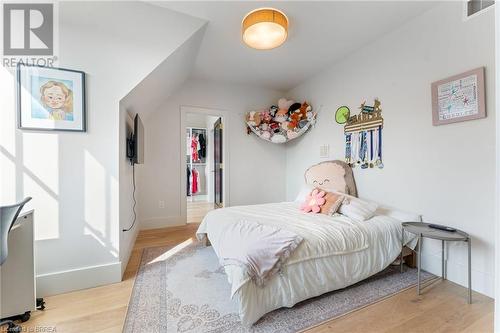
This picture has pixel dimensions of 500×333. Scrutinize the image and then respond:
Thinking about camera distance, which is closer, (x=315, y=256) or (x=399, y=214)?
(x=315, y=256)

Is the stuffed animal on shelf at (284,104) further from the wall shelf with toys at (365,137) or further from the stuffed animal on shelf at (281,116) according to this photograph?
the wall shelf with toys at (365,137)

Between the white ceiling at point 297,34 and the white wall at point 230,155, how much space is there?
1.26 feet

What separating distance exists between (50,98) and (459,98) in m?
3.42

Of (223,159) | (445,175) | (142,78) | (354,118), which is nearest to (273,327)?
(445,175)

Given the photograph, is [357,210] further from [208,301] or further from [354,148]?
[208,301]

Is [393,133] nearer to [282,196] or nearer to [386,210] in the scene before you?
[386,210]

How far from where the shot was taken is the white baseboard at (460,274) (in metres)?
1.68

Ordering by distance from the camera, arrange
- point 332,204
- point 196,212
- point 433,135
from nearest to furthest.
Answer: point 433,135
point 332,204
point 196,212

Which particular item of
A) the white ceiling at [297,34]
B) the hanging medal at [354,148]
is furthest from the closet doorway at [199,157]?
→ the hanging medal at [354,148]

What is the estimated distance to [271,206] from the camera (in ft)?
8.95

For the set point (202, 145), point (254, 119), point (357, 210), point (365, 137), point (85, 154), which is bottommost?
point (357, 210)

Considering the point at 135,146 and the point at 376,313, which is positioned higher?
the point at 135,146

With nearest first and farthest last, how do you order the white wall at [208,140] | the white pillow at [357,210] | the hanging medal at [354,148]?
the white pillow at [357,210] → the hanging medal at [354,148] → the white wall at [208,140]

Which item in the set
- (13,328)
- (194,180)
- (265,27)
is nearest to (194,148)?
(194,180)
